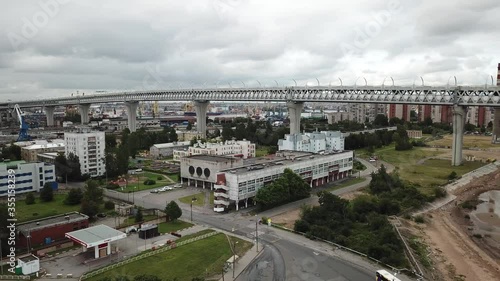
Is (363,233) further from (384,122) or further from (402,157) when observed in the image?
(384,122)

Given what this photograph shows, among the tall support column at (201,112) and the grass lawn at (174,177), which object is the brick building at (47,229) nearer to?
the grass lawn at (174,177)

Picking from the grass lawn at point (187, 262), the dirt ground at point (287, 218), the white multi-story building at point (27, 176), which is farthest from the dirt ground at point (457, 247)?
the white multi-story building at point (27, 176)

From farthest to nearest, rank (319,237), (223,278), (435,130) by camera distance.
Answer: (435,130), (319,237), (223,278)

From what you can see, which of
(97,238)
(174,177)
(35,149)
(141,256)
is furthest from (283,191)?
(35,149)

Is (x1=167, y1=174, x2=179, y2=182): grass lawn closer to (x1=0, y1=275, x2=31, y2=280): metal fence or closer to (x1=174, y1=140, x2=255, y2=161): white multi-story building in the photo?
(x1=174, y1=140, x2=255, y2=161): white multi-story building

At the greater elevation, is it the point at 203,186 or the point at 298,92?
the point at 298,92

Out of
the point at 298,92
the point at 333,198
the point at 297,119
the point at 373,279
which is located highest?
the point at 298,92

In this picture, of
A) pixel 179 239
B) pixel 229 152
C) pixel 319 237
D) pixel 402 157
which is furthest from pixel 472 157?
pixel 179 239
